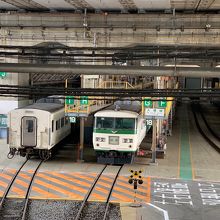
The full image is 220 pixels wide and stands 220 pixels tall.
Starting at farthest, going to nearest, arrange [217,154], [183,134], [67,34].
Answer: [183,134], [217,154], [67,34]

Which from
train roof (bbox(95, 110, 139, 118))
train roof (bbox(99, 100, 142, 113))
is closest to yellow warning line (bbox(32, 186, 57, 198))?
train roof (bbox(95, 110, 139, 118))

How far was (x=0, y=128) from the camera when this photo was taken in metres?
29.8

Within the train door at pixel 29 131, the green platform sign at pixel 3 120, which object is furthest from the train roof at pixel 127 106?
the green platform sign at pixel 3 120

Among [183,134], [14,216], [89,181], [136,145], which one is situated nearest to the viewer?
[14,216]

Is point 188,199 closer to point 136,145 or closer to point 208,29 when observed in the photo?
point 136,145

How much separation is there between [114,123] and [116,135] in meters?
0.64

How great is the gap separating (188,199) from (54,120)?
30.1 feet

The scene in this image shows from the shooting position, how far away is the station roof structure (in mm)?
21203

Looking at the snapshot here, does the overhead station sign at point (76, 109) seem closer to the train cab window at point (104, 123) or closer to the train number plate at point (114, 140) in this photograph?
the train cab window at point (104, 123)

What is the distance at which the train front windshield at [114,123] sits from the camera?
22672 mm

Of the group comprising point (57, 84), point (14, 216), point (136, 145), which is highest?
point (57, 84)

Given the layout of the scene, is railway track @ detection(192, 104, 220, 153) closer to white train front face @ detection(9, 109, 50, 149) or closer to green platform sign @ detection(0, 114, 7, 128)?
white train front face @ detection(9, 109, 50, 149)

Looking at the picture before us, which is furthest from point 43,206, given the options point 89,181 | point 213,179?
point 213,179

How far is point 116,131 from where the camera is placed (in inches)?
896
